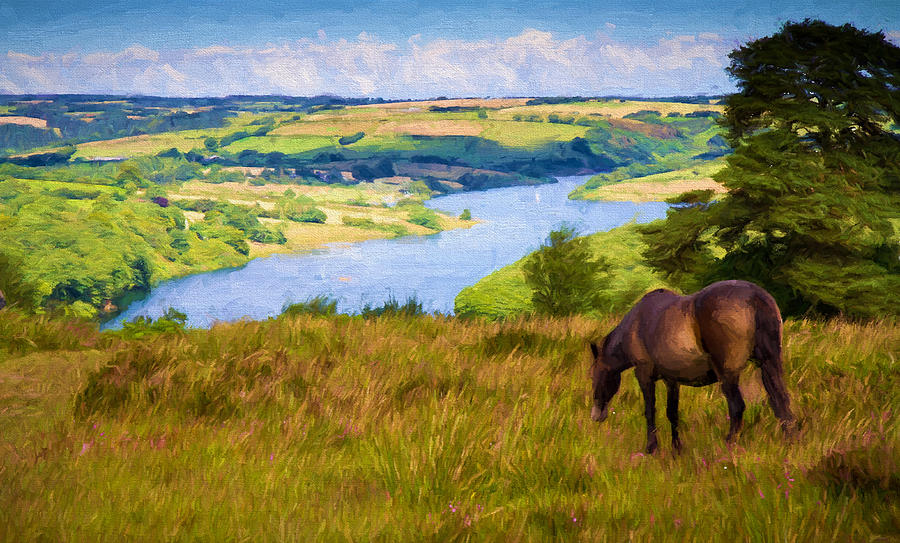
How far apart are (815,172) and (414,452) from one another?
10.2 meters

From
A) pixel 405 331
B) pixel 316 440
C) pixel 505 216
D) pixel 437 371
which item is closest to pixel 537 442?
pixel 316 440

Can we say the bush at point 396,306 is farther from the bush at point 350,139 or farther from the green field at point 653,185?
the bush at point 350,139

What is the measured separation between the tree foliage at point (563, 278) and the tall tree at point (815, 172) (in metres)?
4.86

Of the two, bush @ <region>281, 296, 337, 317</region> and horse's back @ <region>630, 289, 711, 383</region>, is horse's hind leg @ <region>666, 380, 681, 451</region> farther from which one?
bush @ <region>281, 296, 337, 317</region>

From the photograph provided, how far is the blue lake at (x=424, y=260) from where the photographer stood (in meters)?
43.7

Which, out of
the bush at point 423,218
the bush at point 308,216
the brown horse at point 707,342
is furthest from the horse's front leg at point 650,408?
the bush at point 423,218

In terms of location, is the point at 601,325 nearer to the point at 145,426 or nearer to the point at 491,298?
the point at 145,426

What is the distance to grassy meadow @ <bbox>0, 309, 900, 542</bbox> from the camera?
2.22 m

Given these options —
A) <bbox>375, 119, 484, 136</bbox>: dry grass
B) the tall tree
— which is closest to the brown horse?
the tall tree

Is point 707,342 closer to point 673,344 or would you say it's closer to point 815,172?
point 673,344

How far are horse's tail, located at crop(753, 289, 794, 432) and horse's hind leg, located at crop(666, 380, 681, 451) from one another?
0.38 meters

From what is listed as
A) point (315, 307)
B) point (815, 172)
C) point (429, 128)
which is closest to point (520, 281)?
point (815, 172)

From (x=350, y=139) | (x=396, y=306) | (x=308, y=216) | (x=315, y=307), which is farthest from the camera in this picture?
(x=350, y=139)

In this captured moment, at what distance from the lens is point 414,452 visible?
2.80m
